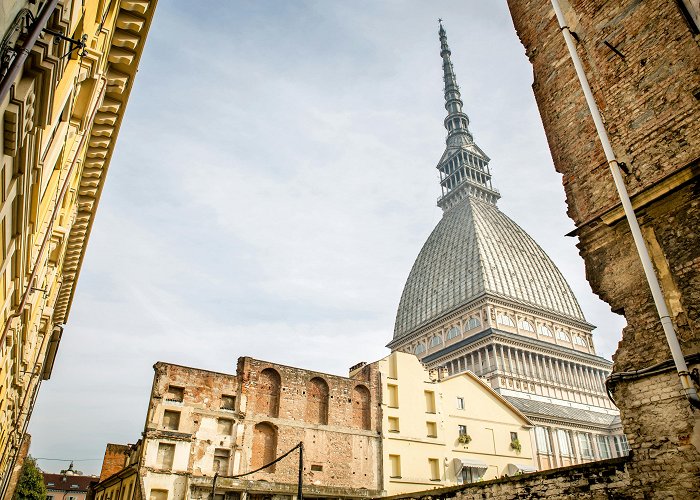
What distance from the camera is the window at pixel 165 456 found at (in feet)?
82.9

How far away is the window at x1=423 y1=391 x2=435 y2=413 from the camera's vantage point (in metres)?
34.4

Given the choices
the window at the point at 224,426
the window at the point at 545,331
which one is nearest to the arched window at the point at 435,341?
the window at the point at 545,331

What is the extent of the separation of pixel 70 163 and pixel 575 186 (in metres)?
12.5

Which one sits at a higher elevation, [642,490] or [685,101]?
[685,101]

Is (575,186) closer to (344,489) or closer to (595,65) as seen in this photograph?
(595,65)

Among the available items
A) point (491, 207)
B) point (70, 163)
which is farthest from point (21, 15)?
point (491, 207)

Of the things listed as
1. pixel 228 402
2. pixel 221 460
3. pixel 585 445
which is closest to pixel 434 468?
pixel 221 460

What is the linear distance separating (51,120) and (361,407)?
93.4 ft

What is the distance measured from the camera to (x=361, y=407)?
32.4m

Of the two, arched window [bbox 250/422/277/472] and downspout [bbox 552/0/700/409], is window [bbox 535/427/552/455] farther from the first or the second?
downspout [bbox 552/0/700/409]

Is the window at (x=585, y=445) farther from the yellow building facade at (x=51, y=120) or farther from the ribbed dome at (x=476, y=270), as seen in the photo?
A: the yellow building facade at (x=51, y=120)

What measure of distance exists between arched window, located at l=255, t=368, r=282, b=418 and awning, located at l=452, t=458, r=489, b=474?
13.0m

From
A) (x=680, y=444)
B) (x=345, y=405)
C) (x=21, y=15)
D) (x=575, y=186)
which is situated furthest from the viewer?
(x=345, y=405)

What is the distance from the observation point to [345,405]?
104 feet
